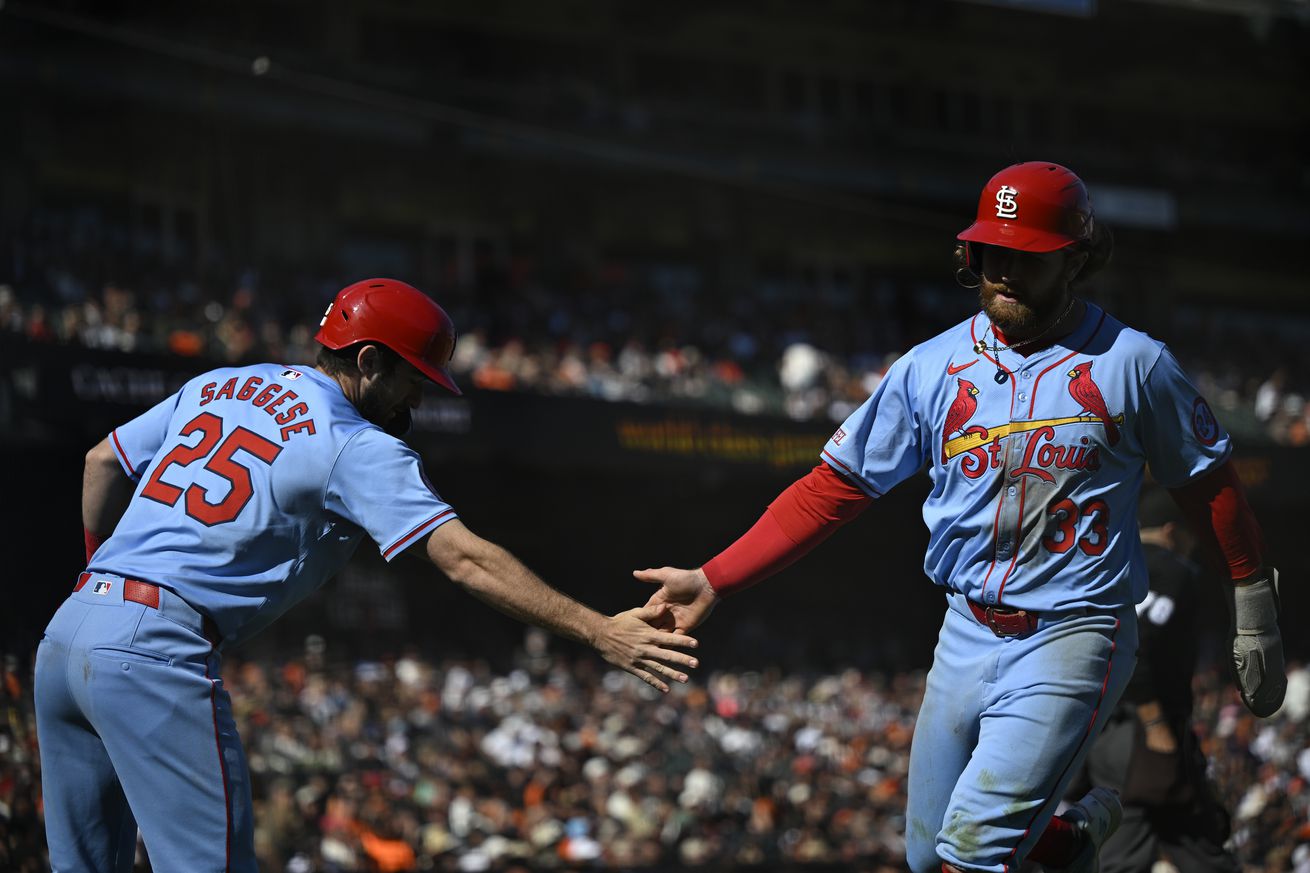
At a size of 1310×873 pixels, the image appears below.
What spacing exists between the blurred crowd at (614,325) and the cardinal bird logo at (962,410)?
409 inches

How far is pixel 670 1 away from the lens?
26.5 m

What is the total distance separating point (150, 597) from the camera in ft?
13.0

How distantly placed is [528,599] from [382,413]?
2.66 feet

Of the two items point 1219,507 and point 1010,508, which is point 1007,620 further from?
point 1219,507

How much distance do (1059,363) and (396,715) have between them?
10.6 metres

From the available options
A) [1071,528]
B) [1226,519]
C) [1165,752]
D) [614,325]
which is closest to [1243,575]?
[1226,519]

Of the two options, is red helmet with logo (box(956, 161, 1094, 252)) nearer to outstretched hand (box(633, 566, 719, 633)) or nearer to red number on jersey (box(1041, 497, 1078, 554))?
red number on jersey (box(1041, 497, 1078, 554))

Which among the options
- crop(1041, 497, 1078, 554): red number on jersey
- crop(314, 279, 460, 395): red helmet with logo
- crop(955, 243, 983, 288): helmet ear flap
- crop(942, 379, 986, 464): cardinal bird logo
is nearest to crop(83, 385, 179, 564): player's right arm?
crop(314, 279, 460, 395): red helmet with logo

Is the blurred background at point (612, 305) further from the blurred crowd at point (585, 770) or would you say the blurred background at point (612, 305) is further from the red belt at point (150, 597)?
the red belt at point (150, 597)

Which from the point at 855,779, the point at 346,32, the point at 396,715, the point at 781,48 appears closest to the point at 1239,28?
the point at 781,48

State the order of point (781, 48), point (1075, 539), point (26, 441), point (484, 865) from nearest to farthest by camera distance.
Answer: point (1075, 539)
point (484, 865)
point (26, 441)
point (781, 48)

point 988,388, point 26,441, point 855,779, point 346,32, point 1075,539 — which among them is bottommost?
point 855,779

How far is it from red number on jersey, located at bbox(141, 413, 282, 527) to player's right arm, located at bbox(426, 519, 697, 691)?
50cm

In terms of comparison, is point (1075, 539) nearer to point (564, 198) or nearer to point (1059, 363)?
point (1059, 363)
